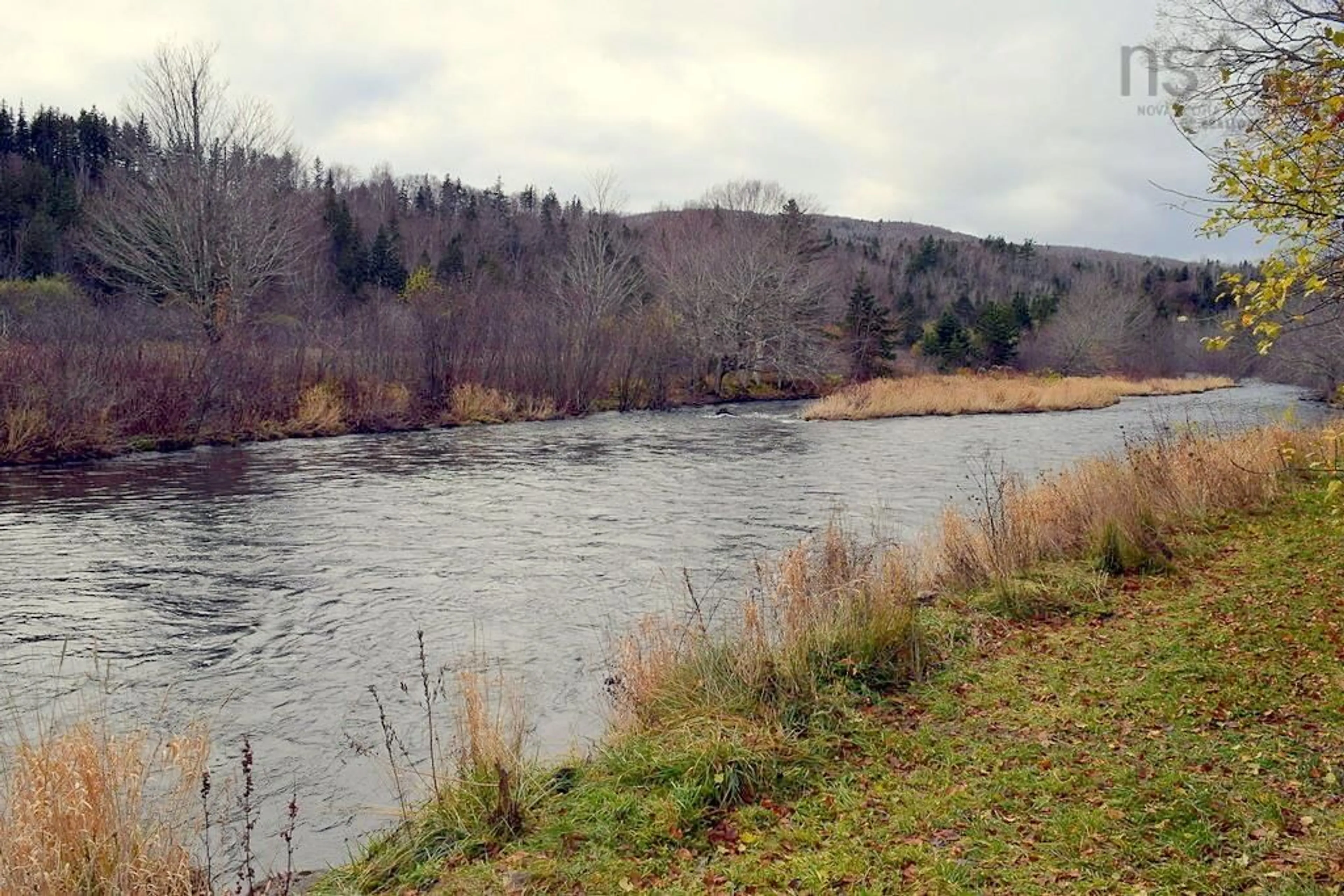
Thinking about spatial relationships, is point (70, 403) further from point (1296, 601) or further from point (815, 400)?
point (815, 400)

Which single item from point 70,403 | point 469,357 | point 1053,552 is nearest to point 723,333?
point 469,357

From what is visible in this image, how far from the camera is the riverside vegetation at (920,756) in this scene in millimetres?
3920

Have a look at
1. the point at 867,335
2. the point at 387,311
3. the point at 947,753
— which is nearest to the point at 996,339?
the point at 867,335

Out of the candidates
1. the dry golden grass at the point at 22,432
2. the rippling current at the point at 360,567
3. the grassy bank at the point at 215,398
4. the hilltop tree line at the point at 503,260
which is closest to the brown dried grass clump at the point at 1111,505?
the rippling current at the point at 360,567

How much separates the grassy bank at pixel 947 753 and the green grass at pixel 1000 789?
16 mm

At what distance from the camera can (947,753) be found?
5.09 meters

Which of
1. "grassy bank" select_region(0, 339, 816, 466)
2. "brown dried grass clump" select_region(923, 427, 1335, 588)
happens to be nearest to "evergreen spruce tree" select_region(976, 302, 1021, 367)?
"grassy bank" select_region(0, 339, 816, 466)

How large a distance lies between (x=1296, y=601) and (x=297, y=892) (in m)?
7.41

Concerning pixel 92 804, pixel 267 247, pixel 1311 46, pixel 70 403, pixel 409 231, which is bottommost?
pixel 92 804

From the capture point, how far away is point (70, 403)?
790 inches

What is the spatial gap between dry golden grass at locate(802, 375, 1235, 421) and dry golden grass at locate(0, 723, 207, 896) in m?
31.3

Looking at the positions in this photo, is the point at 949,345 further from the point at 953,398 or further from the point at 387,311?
the point at 387,311

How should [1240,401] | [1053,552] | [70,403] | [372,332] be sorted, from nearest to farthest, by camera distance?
[1053,552] → [70,403] → [372,332] → [1240,401]

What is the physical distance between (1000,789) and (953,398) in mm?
34437
